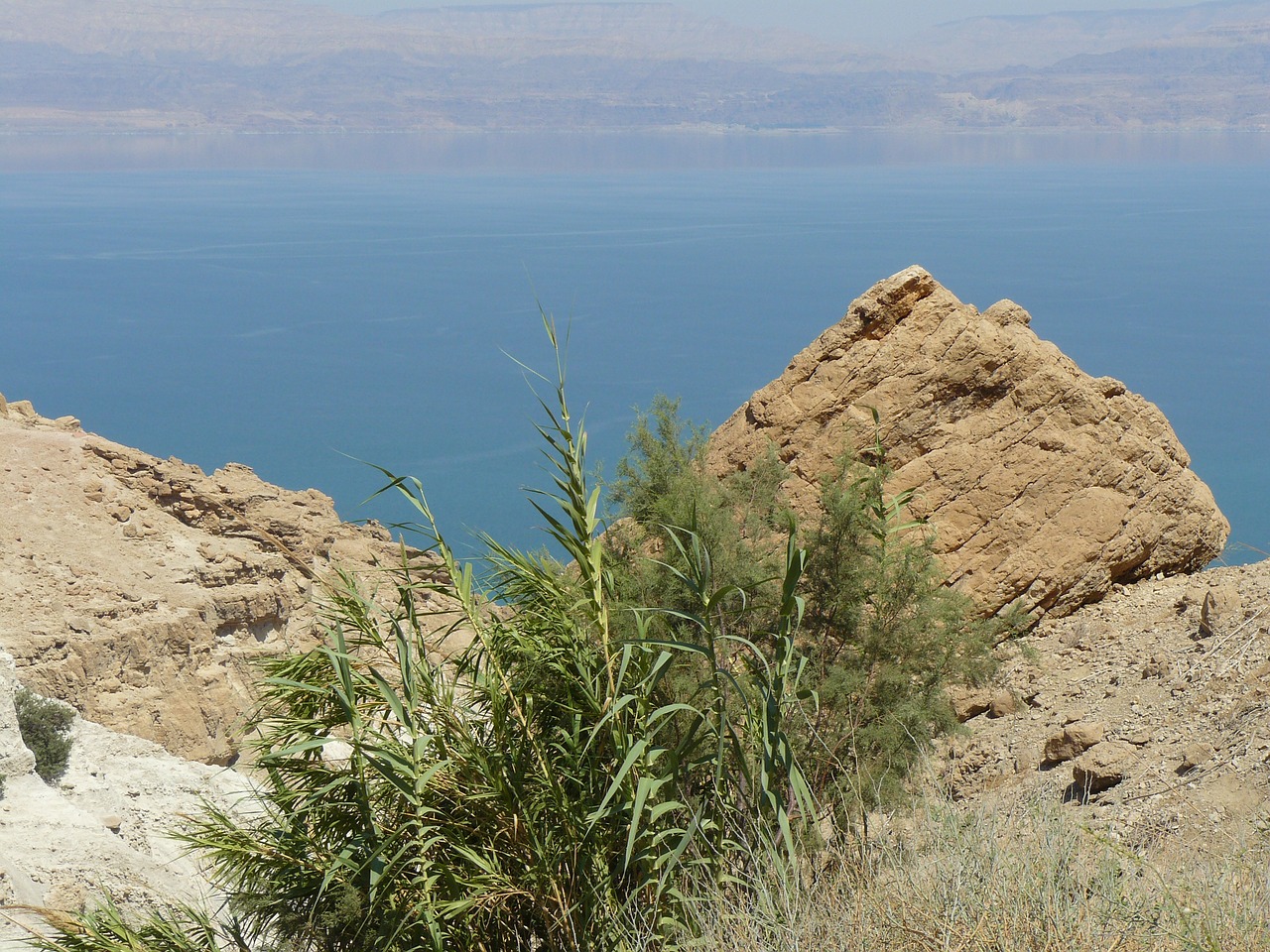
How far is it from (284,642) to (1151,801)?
12.2m

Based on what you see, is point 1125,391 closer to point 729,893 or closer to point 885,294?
point 885,294

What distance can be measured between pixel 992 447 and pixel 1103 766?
5.17 metres

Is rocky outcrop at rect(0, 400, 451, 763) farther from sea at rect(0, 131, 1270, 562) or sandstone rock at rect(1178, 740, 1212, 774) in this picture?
sandstone rock at rect(1178, 740, 1212, 774)

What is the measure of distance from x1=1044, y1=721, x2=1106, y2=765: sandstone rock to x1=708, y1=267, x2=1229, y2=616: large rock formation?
3.21 meters

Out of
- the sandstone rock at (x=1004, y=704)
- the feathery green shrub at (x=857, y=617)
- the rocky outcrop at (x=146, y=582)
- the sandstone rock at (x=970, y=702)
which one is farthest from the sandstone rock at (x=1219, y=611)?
the rocky outcrop at (x=146, y=582)

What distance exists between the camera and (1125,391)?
1506 centimetres

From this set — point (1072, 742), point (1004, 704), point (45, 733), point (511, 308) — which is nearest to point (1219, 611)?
point (1004, 704)

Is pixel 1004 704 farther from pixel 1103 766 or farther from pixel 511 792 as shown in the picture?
pixel 511 792

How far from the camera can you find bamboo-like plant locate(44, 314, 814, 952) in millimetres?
6242

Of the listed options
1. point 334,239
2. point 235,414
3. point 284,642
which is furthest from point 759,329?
point 284,642

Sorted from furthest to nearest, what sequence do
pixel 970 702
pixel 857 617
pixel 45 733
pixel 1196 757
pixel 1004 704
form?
pixel 45 733, pixel 970 702, pixel 1004 704, pixel 1196 757, pixel 857 617

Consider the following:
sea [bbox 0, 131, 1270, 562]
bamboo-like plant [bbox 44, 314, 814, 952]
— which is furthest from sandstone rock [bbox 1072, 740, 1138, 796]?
sea [bbox 0, 131, 1270, 562]

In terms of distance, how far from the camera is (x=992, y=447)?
14.1 metres

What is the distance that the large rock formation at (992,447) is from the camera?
45.0ft
